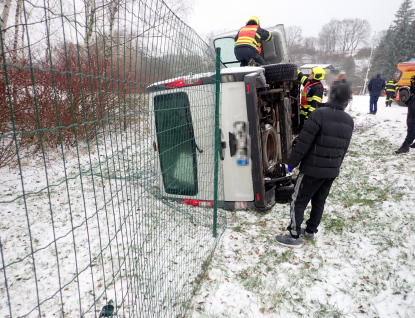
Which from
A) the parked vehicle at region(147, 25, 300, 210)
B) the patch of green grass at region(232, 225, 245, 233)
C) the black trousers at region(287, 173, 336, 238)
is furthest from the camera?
the patch of green grass at region(232, 225, 245, 233)

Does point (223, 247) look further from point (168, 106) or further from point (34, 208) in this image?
point (34, 208)

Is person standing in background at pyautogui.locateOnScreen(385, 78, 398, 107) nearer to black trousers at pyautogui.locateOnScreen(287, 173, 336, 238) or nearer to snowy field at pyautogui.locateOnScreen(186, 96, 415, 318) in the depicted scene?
snowy field at pyautogui.locateOnScreen(186, 96, 415, 318)

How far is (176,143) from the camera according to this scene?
2350mm

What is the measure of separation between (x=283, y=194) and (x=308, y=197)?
1016 millimetres

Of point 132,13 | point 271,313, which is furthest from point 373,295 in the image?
point 132,13

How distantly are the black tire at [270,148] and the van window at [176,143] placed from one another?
133 centimetres

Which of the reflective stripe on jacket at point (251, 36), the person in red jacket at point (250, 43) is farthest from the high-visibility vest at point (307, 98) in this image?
the reflective stripe on jacket at point (251, 36)

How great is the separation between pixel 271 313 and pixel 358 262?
134 cm

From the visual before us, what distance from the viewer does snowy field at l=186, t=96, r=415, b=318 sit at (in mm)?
2379

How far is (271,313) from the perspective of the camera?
2318 mm

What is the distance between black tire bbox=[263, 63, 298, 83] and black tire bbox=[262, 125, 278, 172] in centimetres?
80

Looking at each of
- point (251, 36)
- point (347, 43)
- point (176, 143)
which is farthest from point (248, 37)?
point (347, 43)

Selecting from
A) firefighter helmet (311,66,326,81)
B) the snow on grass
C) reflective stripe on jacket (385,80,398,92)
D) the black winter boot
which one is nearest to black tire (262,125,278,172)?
the snow on grass

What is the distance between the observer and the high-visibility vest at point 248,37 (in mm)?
4797
